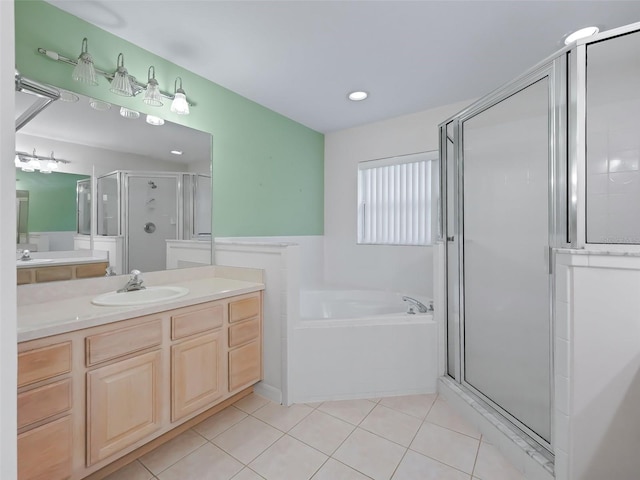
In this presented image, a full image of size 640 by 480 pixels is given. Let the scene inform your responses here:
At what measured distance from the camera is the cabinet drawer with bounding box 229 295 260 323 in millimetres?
1792

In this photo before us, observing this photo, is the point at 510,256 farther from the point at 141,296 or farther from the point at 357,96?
the point at 141,296

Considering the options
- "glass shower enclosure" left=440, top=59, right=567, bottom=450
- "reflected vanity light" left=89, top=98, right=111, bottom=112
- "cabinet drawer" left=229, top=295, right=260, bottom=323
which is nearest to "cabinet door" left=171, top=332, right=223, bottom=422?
"cabinet drawer" left=229, top=295, right=260, bottom=323

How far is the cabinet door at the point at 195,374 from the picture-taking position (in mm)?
1491

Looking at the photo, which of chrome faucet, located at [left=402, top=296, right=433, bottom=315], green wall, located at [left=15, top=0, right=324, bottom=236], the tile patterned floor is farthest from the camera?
chrome faucet, located at [left=402, top=296, right=433, bottom=315]

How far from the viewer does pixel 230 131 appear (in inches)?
94.5

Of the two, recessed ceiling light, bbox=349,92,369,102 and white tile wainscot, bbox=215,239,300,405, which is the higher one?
recessed ceiling light, bbox=349,92,369,102

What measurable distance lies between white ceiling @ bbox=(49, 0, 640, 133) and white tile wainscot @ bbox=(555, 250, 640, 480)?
4.56ft

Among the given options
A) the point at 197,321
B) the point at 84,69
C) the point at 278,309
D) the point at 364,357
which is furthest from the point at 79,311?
the point at 364,357

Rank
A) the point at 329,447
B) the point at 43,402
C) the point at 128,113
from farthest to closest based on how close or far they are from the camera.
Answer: the point at 128,113, the point at 329,447, the point at 43,402

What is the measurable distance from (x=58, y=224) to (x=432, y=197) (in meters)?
2.84

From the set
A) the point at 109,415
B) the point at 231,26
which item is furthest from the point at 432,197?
the point at 109,415

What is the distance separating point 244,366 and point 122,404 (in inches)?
27.6

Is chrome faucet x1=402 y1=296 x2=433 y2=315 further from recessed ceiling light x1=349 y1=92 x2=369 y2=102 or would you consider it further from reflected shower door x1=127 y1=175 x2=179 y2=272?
reflected shower door x1=127 y1=175 x2=179 y2=272

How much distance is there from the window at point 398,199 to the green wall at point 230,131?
0.55 m
